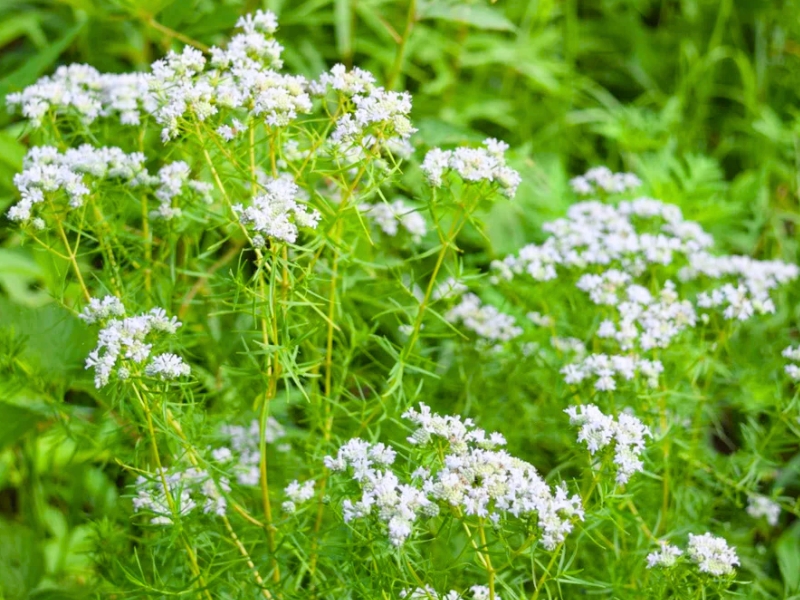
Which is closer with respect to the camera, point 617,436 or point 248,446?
point 617,436

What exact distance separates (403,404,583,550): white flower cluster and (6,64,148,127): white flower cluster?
1033 mm

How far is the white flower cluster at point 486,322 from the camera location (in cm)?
227

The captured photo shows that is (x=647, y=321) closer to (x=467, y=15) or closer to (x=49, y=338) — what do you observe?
(x=467, y=15)

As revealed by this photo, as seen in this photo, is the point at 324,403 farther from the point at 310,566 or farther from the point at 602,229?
the point at 602,229

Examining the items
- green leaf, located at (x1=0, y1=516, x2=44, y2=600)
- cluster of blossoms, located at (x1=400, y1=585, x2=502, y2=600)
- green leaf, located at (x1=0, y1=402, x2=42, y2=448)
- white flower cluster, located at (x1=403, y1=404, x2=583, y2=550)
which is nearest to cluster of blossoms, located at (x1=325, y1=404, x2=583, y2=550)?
white flower cluster, located at (x1=403, y1=404, x2=583, y2=550)

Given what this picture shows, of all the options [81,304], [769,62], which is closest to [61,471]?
[81,304]

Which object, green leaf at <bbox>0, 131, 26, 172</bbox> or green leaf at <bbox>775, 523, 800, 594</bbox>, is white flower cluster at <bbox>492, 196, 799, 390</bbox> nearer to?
green leaf at <bbox>775, 523, 800, 594</bbox>

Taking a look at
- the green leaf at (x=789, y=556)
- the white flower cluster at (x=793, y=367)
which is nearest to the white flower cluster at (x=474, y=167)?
the white flower cluster at (x=793, y=367)

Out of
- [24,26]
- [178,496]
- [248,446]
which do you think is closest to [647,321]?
[248,446]

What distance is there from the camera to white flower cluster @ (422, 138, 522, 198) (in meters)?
1.72

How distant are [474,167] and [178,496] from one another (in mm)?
785

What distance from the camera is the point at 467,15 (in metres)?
2.76

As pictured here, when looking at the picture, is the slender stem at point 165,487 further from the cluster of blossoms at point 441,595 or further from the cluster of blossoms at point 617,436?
the cluster of blossoms at point 617,436

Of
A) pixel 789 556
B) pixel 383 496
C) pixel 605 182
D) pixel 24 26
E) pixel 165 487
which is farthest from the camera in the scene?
pixel 24 26
